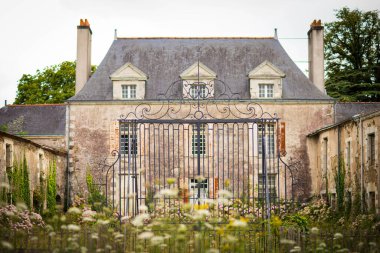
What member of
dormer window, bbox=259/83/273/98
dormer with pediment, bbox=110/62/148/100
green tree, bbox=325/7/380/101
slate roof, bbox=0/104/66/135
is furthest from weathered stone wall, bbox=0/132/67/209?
green tree, bbox=325/7/380/101

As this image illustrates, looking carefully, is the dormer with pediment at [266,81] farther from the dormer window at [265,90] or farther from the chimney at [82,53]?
the chimney at [82,53]

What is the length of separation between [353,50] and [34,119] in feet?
Result: 58.5

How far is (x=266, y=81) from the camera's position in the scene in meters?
21.9

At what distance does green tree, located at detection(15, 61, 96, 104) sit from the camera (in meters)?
31.5

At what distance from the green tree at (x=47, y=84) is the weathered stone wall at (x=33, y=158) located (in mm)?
10590

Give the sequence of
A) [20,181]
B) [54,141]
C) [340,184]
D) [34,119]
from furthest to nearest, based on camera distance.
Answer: [34,119], [54,141], [340,184], [20,181]

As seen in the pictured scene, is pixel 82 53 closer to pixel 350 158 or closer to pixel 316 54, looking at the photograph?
pixel 316 54

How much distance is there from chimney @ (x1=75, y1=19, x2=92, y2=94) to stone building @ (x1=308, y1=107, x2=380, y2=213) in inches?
347

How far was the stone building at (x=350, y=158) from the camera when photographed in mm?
15805

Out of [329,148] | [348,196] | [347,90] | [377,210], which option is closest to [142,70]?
[329,148]

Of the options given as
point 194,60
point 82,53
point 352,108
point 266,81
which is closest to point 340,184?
point 266,81

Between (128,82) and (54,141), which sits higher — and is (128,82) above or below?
above

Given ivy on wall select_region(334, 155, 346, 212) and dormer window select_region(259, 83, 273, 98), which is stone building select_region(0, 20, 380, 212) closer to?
dormer window select_region(259, 83, 273, 98)

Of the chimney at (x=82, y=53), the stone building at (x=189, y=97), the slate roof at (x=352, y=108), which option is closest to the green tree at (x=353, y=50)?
the slate roof at (x=352, y=108)
